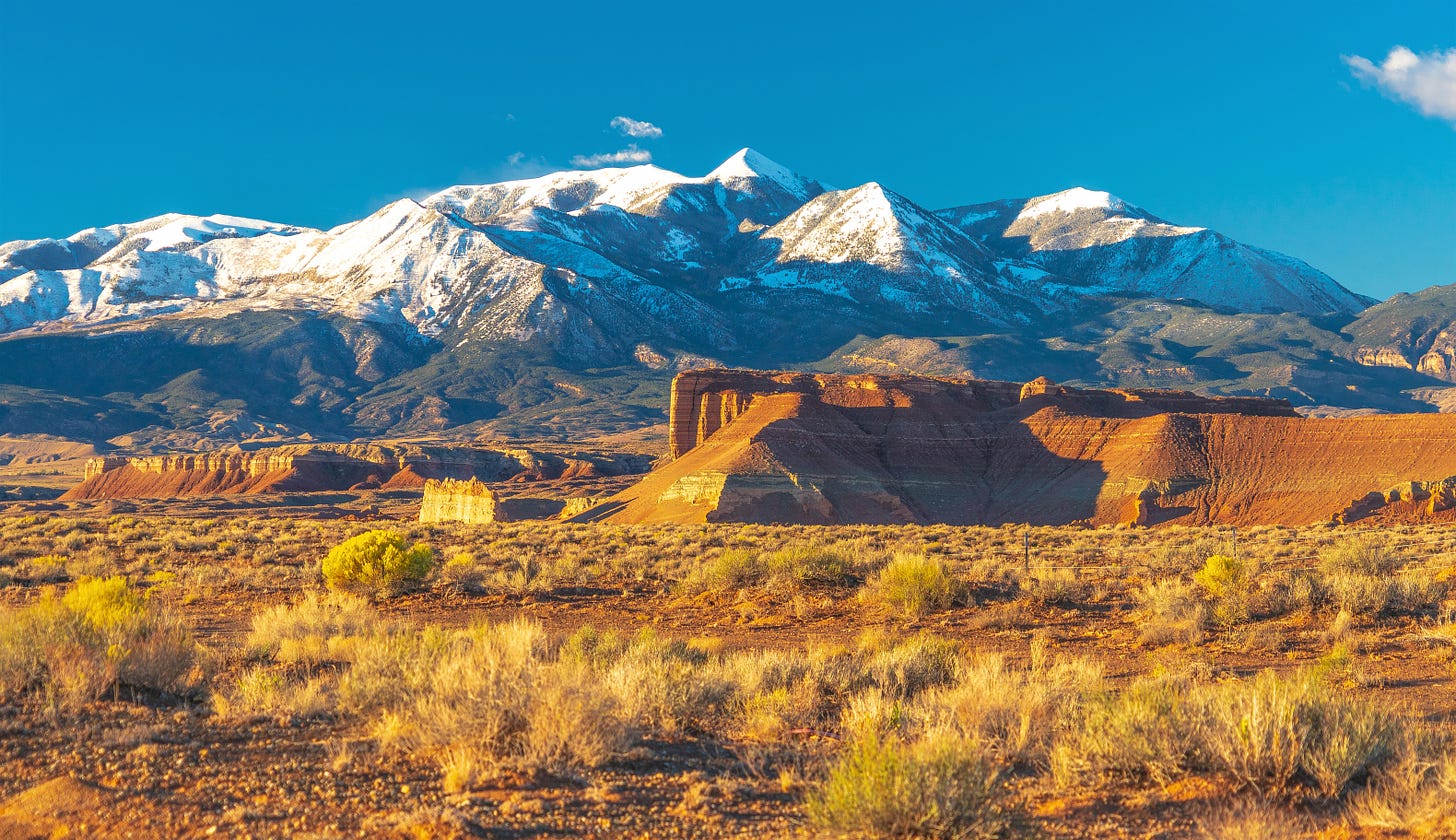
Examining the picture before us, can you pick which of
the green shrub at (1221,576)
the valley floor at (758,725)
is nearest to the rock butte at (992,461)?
the green shrub at (1221,576)

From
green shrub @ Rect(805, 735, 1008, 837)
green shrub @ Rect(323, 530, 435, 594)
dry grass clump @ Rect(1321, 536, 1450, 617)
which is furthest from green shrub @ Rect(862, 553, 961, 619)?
green shrub @ Rect(805, 735, 1008, 837)

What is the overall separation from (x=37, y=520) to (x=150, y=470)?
7825 centimetres

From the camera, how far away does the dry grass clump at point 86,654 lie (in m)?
10.9

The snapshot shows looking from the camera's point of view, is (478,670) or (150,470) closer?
(478,670)

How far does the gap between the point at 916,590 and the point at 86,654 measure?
1251 centimetres

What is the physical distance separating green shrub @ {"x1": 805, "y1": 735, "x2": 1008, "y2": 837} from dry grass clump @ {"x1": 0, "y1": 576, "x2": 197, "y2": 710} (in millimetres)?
7192

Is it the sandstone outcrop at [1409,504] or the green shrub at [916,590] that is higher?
Result: the sandstone outcrop at [1409,504]

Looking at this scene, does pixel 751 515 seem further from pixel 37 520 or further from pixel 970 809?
pixel 970 809

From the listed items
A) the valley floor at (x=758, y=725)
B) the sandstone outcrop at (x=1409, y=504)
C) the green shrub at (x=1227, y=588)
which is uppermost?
the sandstone outcrop at (x=1409, y=504)

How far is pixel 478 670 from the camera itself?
32.6ft

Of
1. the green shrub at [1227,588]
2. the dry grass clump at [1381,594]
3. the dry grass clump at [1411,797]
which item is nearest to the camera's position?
the dry grass clump at [1411,797]

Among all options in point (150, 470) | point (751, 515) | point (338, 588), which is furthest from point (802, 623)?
point (150, 470)

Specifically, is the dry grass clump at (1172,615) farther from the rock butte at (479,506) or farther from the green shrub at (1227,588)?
the rock butte at (479,506)

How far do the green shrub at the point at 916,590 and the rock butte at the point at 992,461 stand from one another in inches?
1306
